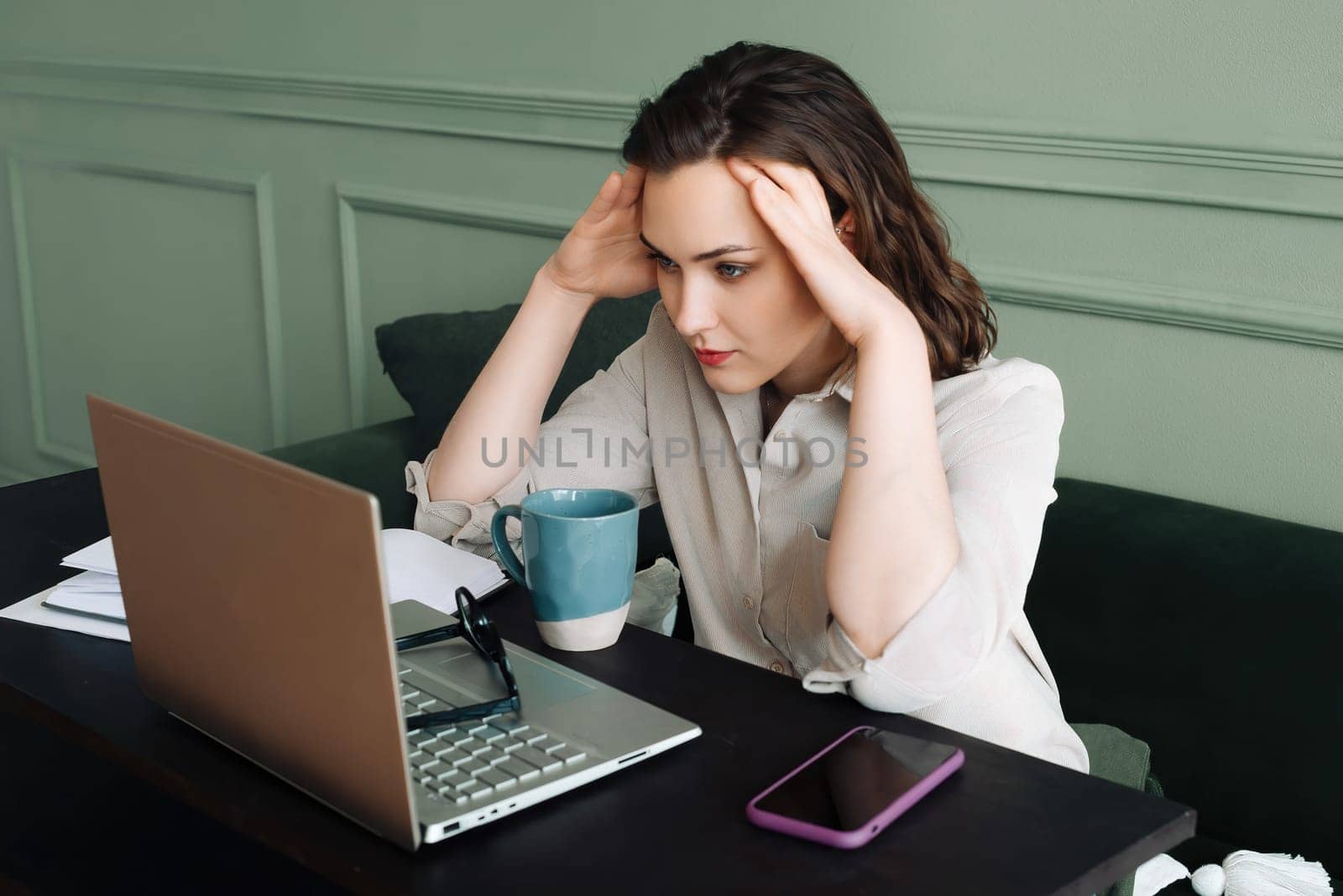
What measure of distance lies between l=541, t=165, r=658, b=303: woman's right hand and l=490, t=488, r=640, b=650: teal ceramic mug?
38 centimetres

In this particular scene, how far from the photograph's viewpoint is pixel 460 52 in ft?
8.03

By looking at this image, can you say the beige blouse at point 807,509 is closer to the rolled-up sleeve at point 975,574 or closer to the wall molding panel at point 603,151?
the rolled-up sleeve at point 975,574

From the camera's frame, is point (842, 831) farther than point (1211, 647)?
No

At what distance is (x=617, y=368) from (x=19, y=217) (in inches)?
103

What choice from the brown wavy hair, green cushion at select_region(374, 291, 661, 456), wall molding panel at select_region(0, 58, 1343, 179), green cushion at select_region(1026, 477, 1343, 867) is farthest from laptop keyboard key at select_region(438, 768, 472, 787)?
wall molding panel at select_region(0, 58, 1343, 179)

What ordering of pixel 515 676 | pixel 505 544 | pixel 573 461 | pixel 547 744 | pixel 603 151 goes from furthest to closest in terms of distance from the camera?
1. pixel 603 151
2. pixel 573 461
3. pixel 505 544
4. pixel 515 676
5. pixel 547 744

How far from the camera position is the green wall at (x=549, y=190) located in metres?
1.65

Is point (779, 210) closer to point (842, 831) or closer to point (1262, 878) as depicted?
point (842, 831)

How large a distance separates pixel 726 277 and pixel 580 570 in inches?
12.6

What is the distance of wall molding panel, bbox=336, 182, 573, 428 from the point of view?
2404 millimetres

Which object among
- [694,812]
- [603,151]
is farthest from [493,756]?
[603,151]

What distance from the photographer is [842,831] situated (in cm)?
75

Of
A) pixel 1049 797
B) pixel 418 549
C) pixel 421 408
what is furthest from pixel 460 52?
pixel 1049 797

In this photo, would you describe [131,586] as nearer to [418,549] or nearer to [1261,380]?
[418,549]
